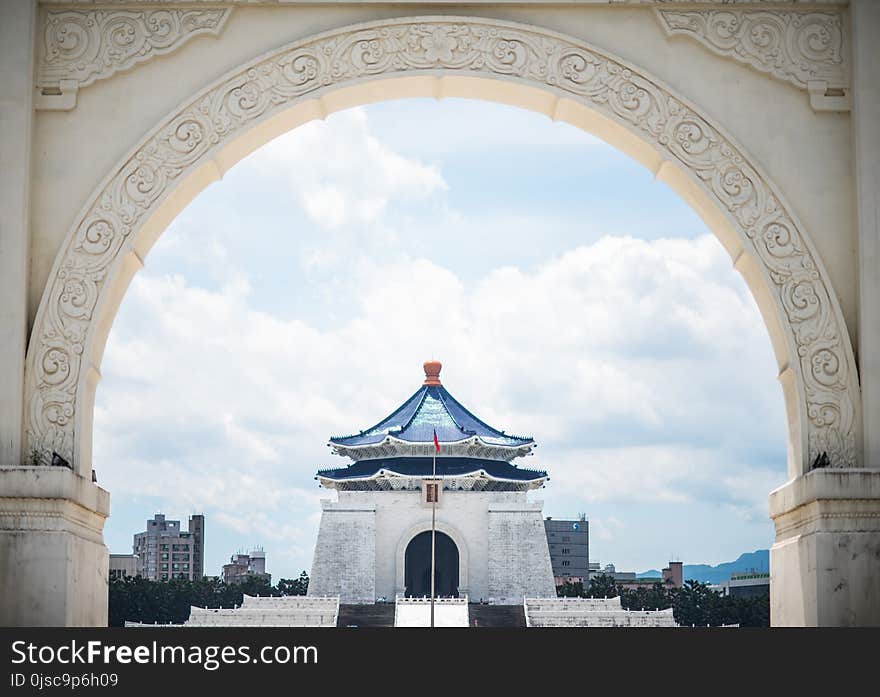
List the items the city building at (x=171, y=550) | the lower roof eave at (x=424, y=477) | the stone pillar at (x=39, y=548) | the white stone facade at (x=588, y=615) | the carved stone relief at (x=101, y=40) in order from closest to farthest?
the stone pillar at (x=39, y=548) < the carved stone relief at (x=101, y=40) < the white stone facade at (x=588, y=615) < the lower roof eave at (x=424, y=477) < the city building at (x=171, y=550)

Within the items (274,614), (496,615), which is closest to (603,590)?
(496,615)

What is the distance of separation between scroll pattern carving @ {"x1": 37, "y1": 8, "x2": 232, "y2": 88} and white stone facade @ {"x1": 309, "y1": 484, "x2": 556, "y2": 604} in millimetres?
27183

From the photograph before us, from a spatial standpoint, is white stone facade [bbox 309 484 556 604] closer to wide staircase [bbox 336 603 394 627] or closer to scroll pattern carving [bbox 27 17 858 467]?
wide staircase [bbox 336 603 394 627]

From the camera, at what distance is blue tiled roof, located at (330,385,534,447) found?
118 ft

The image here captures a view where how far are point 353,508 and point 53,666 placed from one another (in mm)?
29092

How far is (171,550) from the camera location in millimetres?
67750

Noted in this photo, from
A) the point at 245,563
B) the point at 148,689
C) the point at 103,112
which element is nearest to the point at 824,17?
the point at 103,112

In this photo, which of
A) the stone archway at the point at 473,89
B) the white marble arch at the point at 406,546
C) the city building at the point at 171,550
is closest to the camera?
the stone archway at the point at 473,89

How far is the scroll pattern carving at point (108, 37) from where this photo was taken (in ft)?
23.7

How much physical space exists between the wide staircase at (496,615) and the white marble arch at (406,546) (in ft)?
9.91

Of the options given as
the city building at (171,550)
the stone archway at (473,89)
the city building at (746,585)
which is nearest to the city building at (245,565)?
the city building at (171,550)

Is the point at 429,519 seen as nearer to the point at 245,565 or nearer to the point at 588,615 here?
the point at 588,615

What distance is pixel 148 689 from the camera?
18.1ft

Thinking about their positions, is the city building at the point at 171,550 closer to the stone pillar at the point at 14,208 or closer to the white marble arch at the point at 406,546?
the white marble arch at the point at 406,546
